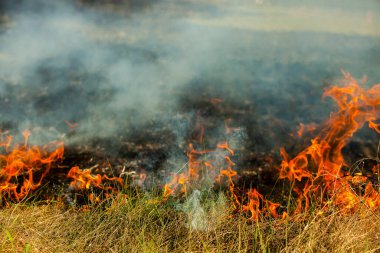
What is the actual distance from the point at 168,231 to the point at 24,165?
257 cm

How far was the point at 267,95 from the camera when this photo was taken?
7.39m

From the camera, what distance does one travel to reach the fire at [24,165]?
455 centimetres

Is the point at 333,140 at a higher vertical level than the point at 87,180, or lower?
higher

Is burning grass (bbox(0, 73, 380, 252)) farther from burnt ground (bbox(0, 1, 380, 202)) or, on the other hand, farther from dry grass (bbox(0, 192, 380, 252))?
burnt ground (bbox(0, 1, 380, 202))

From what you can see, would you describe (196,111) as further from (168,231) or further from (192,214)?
(168,231)

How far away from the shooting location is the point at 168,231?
354 centimetres

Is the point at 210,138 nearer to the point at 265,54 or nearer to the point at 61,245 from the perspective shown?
the point at 61,245

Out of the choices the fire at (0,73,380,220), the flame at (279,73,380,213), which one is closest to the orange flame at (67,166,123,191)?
the fire at (0,73,380,220)

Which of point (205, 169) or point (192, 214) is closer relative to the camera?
point (192, 214)

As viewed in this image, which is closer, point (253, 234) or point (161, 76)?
point (253, 234)

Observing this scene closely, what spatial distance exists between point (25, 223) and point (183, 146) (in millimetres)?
2727

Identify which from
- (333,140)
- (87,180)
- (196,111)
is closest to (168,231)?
(87,180)

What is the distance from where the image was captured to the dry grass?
3.10m

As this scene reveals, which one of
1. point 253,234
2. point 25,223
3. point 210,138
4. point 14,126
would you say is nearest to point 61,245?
point 25,223
